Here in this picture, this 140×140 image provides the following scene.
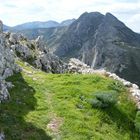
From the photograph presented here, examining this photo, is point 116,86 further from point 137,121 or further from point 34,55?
point 34,55

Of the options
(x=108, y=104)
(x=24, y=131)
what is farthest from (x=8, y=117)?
(x=108, y=104)

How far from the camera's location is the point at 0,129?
96.3 ft

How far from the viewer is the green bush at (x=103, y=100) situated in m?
39.2

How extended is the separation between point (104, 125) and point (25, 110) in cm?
701

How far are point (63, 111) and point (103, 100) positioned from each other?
5504 millimetres

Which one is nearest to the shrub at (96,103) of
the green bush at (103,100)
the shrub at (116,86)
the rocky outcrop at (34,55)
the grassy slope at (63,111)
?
the green bush at (103,100)

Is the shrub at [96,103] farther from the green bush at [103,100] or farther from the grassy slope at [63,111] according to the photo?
the grassy slope at [63,111]

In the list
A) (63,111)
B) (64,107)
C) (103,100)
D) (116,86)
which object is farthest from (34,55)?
(63,111)

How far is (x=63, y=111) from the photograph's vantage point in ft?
118

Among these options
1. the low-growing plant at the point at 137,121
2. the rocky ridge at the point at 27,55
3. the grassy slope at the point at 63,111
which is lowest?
the low-growing plant at the point at 137,121

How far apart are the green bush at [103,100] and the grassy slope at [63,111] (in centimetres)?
54

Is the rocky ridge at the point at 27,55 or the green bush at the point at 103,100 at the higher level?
the rocky ridge at the point at 27,55

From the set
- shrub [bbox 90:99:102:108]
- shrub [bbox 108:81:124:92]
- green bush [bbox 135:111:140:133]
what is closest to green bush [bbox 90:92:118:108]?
shrub [bbox 90:99:102:108]

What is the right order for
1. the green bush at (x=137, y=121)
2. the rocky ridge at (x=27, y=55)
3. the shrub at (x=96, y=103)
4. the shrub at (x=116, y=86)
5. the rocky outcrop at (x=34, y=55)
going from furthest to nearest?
the rocky outcrop at (x=34, y=55) < the rocky ridge at (x=27, y=55) < the shrub at (x=116, y=86) < the shrub at (x=96, y=103) < the green bush at (x=137, y=121)
